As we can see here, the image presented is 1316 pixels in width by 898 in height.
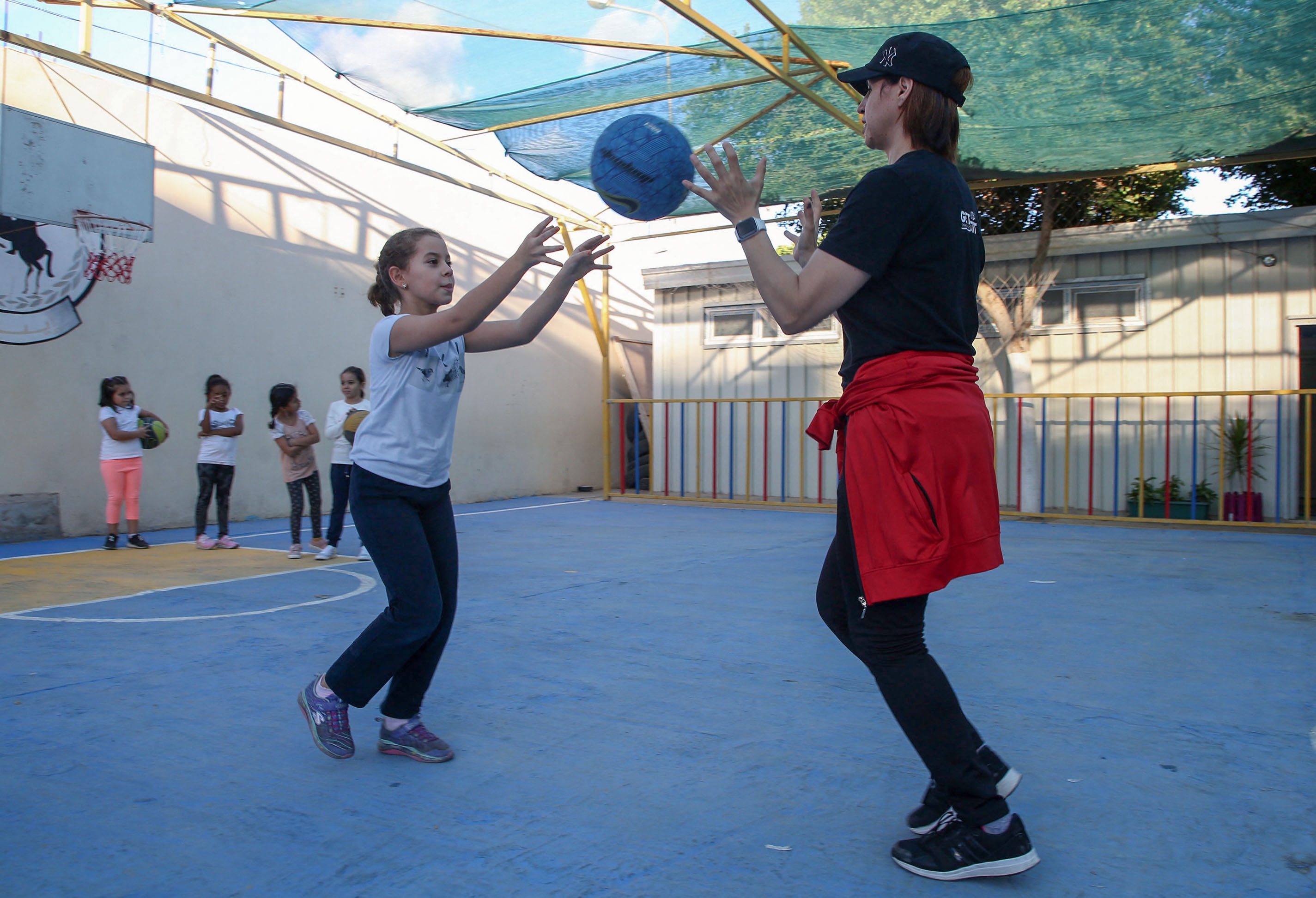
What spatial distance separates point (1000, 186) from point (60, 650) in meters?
9.26

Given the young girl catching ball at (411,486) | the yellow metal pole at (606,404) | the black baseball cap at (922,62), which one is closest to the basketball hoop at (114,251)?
the yellow metal pole at (606,404)

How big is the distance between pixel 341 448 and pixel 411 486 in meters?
4.56

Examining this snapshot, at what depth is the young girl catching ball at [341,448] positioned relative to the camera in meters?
6.81

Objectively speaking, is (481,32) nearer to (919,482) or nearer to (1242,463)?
(919,482)

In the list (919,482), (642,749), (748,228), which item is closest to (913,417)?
(919,482)

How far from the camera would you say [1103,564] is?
21.2ft

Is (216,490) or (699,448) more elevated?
(699,448)

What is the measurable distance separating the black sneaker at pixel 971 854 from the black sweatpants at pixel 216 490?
263 inches

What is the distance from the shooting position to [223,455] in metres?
7.37

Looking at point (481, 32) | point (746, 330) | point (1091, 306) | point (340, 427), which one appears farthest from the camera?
point (746, 330)

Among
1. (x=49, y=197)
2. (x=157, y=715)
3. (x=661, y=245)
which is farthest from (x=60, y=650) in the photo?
(x=661, y=245)

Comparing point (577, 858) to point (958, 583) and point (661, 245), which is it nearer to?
point (958, 583)

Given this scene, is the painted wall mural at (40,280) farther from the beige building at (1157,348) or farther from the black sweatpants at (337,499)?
the beige building at (1157,348)

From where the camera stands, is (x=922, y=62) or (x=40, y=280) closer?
(x=922, y=62)
